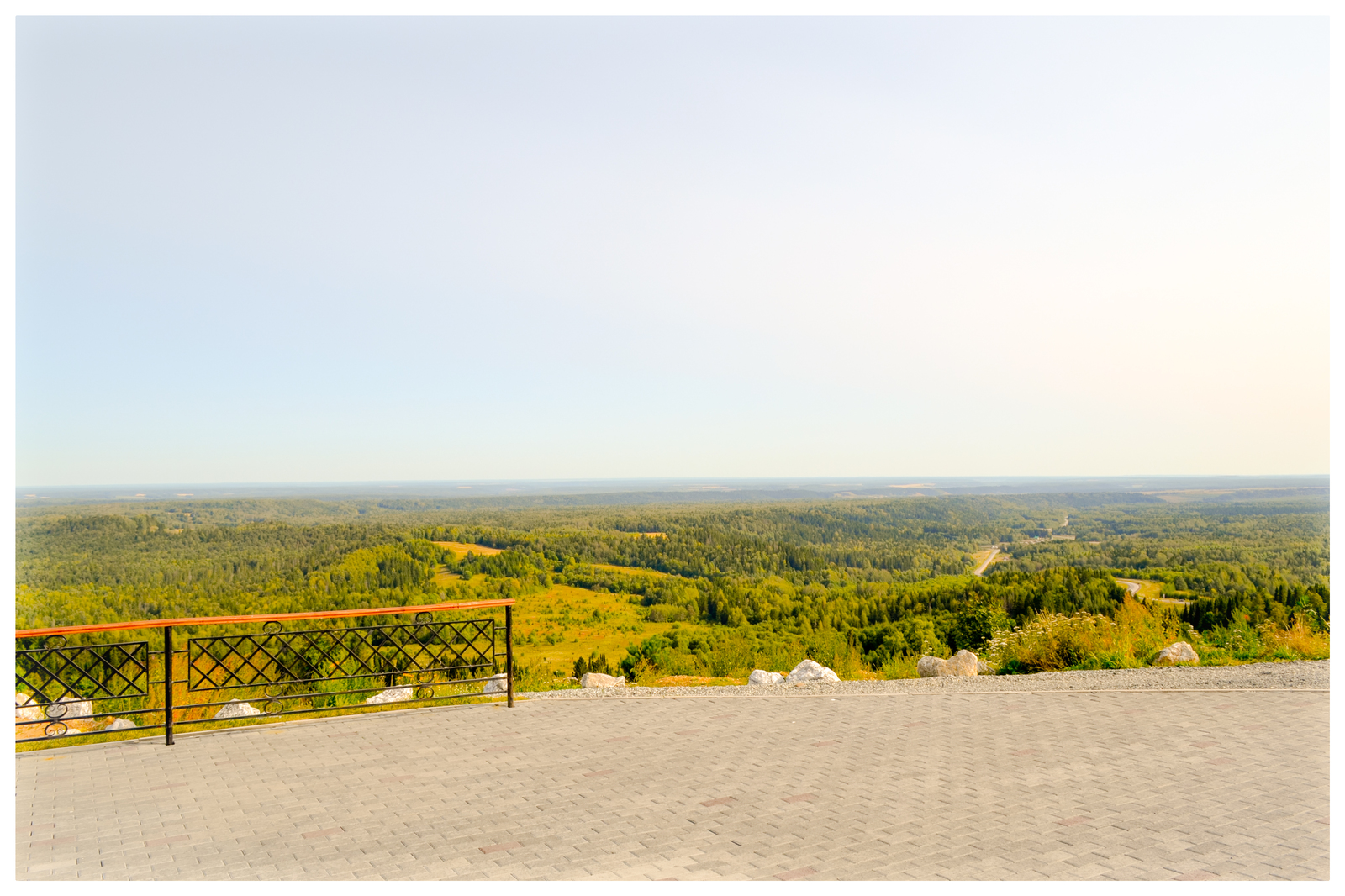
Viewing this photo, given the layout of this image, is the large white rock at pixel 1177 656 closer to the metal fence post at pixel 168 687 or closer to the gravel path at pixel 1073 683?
the gravel path at pixel 1073 683

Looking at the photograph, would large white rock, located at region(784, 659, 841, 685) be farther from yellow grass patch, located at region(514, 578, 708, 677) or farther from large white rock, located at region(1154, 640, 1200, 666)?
yellow grass patch, located at region(514, 578, 708, 677)

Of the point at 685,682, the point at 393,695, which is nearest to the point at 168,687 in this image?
the point at 393,695

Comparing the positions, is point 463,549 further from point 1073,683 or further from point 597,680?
point 1073,683

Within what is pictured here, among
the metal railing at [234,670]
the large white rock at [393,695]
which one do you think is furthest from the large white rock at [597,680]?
the large white rock at [393,695]

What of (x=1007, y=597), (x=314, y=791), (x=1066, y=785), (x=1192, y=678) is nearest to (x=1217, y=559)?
(x=1007, y=597)

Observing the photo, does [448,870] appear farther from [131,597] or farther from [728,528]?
[728,528]

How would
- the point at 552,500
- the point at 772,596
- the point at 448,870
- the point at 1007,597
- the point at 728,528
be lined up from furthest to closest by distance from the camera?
the point at 552,500 < the point at 728,528 < the point at 772,596 < the point at 1007,597 < the point at 448,870

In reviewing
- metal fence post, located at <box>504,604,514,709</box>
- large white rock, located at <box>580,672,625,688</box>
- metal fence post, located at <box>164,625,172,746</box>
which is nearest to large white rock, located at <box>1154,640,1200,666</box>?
large white rock, located at <box>580,672,625,688</box>
